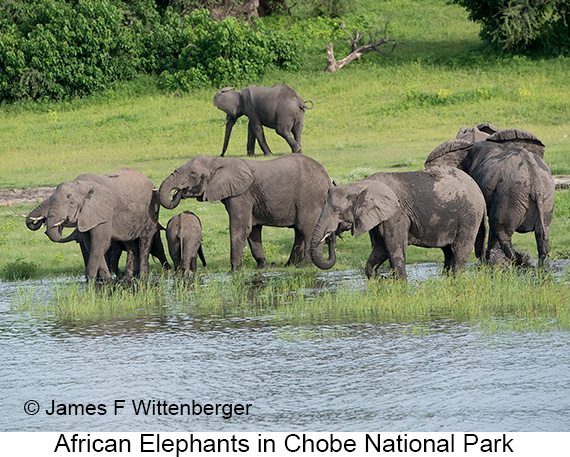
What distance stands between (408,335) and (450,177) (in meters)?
3.12

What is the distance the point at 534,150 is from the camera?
50.3 ft

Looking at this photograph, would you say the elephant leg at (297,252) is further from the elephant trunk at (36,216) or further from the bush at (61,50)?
the bush at (61,50)

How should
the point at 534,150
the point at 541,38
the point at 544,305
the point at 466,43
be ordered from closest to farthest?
1. the point at 544,305
2. the point at 534,150
3. the point at 541,38
4. the point at 466,43

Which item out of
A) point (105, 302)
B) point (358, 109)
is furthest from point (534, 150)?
point (358, 109)

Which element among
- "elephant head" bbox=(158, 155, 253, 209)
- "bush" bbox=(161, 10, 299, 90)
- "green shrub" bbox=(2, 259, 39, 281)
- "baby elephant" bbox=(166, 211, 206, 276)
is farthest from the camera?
"bush" bbox=(161, 10, 299, 90)

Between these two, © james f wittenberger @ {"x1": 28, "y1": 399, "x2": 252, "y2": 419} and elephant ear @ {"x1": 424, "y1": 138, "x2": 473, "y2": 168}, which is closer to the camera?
© james f wittenberger @ {"x1": 28, "y1": 399, "x2": 252, "y2": 419}

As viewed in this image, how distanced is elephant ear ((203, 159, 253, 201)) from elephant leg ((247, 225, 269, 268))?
0.83 m

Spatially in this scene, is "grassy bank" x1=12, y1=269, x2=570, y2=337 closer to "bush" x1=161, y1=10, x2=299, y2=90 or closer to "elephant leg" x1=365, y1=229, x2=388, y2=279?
"elephant leg" x1=365, y1=229, x2=388, y2=279

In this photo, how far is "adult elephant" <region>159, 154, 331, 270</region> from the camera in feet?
47.7

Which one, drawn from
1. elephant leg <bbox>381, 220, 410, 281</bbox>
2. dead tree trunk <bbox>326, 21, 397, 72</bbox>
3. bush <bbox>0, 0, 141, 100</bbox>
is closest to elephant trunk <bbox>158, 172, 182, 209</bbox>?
elephant leg <bbox>381, 220, 410, 281</bbox>

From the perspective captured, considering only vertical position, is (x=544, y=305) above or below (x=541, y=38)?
below

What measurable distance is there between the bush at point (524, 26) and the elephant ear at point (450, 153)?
75.1 feet

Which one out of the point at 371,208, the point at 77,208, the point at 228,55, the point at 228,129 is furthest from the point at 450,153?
the point at 228,55
